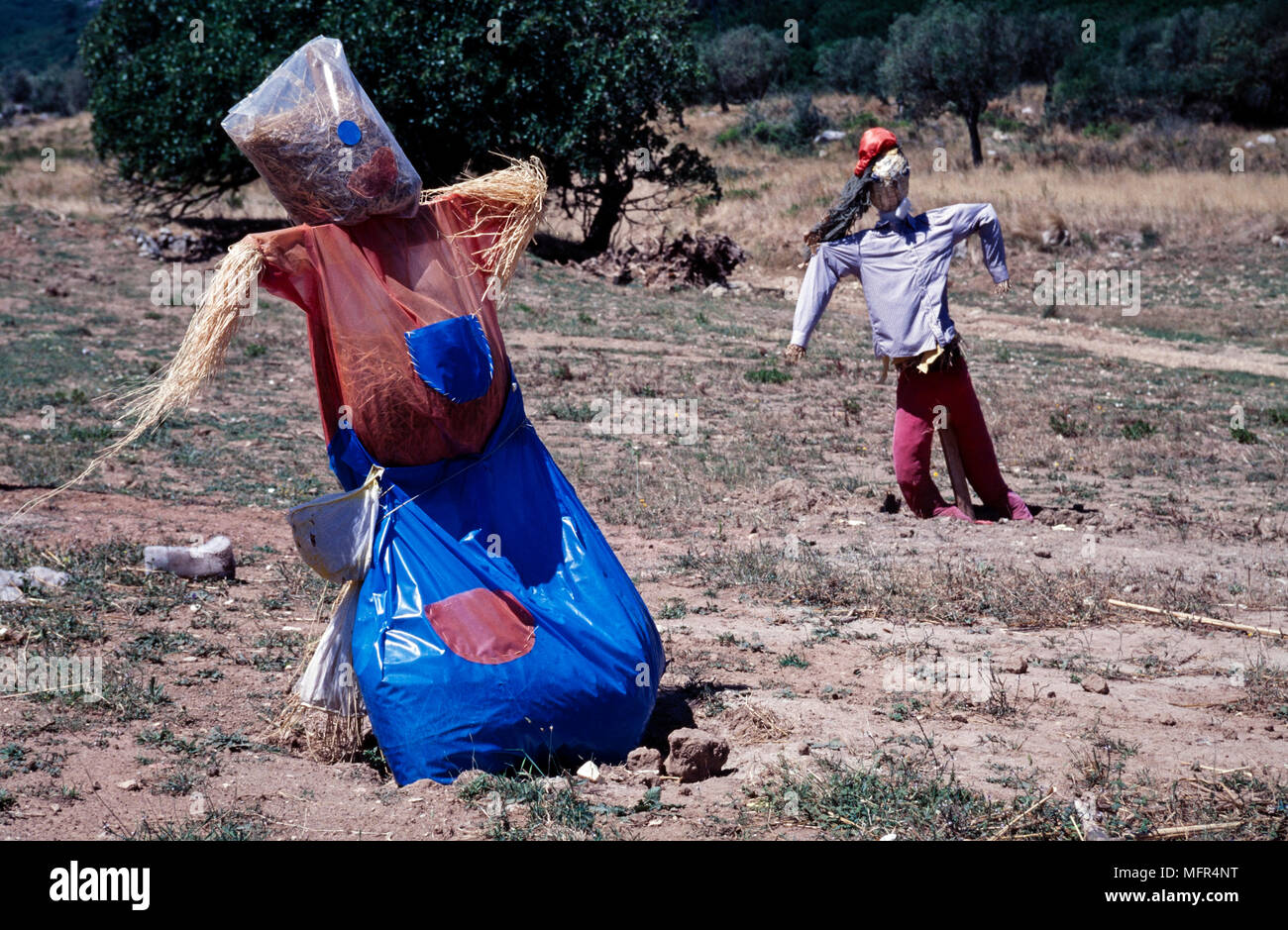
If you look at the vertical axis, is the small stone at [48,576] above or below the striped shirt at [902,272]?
below

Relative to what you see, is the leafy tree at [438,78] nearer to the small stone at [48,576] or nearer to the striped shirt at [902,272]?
the striped shirt at [902,272]

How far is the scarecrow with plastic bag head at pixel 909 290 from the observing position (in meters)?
6.22

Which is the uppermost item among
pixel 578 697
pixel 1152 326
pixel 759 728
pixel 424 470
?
pixel 424 470

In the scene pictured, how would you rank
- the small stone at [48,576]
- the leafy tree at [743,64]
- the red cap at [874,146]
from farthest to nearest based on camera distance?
the leafy tree at [743,64], the red cap at [874,146], the small stone at [48,576]

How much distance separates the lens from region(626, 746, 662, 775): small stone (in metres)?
3.51

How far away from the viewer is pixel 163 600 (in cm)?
493

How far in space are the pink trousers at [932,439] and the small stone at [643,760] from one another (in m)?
3.34

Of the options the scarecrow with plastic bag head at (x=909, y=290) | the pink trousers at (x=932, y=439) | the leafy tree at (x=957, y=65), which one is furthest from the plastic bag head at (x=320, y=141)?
the leafy tree at (x=957, y=65)

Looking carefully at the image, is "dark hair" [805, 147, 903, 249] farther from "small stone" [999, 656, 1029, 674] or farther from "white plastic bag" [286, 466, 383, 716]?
"white plastic bag" [286, 466, 383, 716]

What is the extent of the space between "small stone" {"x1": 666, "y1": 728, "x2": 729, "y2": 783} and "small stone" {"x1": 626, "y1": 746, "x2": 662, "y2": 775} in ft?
0.11

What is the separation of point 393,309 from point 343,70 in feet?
2.17

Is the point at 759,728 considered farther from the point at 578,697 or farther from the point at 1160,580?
the point at 1160,580
